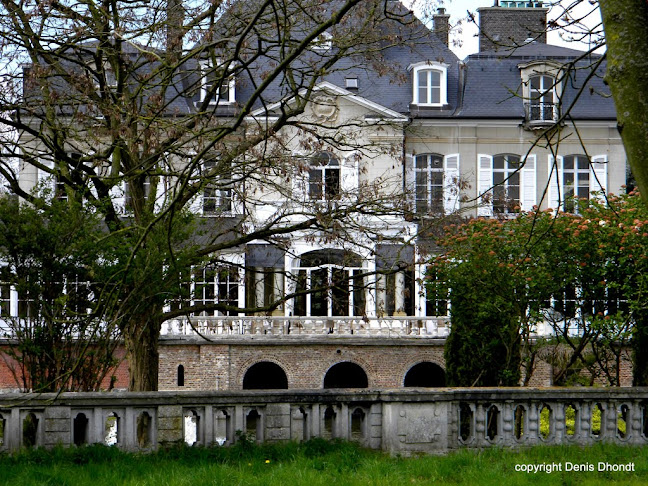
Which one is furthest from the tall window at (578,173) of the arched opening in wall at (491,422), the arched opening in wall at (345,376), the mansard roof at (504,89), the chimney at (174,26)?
the chimney at (174,26)

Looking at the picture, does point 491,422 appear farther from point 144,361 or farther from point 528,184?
point 528,184

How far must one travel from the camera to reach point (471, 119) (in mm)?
32375

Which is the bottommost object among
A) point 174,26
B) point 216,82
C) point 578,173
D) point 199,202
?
point 199,202

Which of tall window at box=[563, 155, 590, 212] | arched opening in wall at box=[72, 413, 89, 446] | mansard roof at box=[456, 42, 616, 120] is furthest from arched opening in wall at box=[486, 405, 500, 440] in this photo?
mansard roof at box=[456, 42, 616, 120]

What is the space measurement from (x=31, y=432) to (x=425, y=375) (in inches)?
930

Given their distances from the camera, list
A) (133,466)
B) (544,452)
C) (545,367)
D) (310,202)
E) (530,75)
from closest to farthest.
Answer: (133,466) → (544,452) → (310,202) → (545,367) → (530,75)

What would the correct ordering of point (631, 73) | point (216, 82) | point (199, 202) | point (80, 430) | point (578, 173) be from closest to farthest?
point (631, 73)
point (80, 430)
point (216, 82)
point (199, 202)
point (578, 173)

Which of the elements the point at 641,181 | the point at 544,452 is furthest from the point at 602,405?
the point at 641,181

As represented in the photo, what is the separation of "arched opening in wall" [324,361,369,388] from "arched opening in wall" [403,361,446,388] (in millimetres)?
1579

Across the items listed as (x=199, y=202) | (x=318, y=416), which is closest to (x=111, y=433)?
(x=199, y=202)

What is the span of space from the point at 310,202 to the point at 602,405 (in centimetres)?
608

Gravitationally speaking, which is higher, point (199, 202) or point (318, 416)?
point (199, 202)

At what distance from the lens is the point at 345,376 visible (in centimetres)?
3212

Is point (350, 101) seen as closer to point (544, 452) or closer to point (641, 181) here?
point (544, 452)
